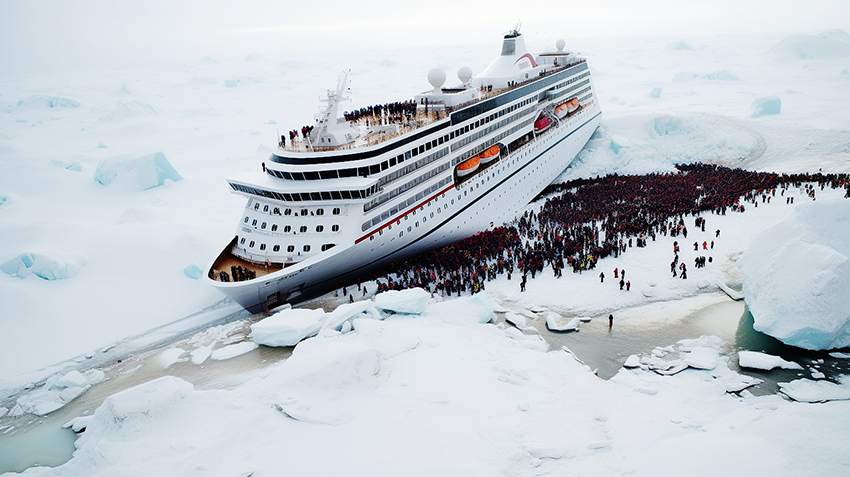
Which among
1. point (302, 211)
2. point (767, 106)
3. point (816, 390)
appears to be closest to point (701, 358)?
point (816, 390)

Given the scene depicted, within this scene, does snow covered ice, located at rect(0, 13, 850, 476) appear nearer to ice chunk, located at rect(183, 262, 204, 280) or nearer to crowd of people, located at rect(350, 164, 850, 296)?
ice chunk, located at rect(183, 262, 204, 280)

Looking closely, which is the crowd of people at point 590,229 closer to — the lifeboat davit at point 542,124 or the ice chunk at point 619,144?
the lifeboat davit at point 542,124

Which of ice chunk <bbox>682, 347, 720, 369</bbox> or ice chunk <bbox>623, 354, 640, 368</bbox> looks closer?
ice chunk <bbox>682, 347, 720, 369</bbox>

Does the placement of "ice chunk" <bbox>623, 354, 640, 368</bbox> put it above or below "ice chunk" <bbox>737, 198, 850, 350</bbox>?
below

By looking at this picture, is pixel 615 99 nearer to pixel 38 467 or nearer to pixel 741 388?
pixel 741 388

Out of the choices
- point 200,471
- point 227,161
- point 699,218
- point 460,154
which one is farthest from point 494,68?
point 200,471

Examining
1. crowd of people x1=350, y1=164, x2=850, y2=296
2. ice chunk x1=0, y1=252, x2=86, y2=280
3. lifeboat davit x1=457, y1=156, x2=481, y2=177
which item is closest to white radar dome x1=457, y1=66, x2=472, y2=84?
lifeboat davit x1=457, y1=156, x2=481, y2=177

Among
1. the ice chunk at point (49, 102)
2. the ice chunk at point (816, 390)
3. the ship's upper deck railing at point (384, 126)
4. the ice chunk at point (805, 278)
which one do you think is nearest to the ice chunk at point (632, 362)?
the ice chunk at point (816, 390)
